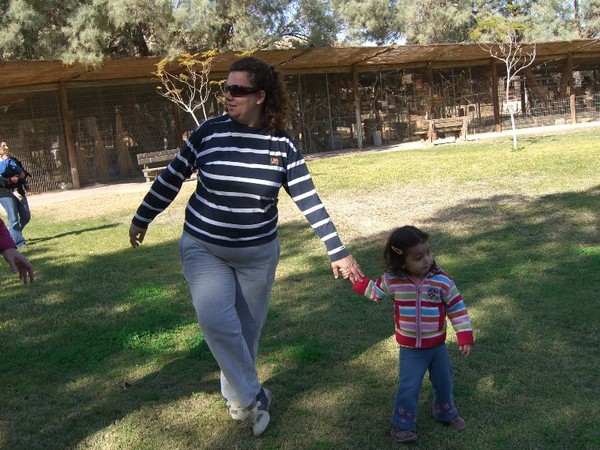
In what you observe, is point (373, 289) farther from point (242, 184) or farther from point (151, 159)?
point (151, 159)

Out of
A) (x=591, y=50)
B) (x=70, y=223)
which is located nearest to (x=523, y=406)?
(x=70, y=223)

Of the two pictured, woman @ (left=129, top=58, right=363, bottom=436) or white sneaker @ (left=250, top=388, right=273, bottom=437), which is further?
white sneaker @ (left=250, top=388, right=273, bottom=437)

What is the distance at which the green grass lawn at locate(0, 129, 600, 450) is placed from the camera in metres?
3.60

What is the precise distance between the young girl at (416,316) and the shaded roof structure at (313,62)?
14118 mm

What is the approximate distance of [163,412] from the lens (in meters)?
3.90

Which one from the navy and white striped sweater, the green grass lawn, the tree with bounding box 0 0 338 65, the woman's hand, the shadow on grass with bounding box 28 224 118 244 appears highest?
the tree with bounding box 0 0 338 65

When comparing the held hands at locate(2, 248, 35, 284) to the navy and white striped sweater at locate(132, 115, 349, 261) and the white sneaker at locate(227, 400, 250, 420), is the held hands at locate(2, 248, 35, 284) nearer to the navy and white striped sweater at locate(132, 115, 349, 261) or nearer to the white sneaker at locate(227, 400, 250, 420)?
the navy and white striped sweater at locate(132, 115, 349, 261)

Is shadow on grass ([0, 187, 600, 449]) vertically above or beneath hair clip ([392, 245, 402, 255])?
beneath

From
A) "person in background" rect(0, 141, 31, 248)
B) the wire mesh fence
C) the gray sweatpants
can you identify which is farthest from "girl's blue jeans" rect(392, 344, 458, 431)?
the wire mesh fence

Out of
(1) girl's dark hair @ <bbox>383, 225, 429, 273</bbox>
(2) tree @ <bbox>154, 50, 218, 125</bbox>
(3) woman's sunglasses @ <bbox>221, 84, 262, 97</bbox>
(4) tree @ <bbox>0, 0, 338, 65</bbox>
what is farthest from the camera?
(2) tree @ <bbox>154, 50, 218, 125</bbox>

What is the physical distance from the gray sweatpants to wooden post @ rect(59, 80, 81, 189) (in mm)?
16992

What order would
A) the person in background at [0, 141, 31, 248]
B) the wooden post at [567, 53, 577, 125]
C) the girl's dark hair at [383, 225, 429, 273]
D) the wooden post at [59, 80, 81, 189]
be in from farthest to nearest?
the wooden post at [567, 53, 577, 125] < the wooden post at [59, 80, 81, 189] < the person in background at [0, 141, 31, 248] < the girl's dark hair at [383, 225, 429, 273]

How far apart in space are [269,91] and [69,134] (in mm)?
17122

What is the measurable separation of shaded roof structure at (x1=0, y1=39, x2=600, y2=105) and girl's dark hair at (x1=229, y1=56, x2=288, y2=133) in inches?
530
